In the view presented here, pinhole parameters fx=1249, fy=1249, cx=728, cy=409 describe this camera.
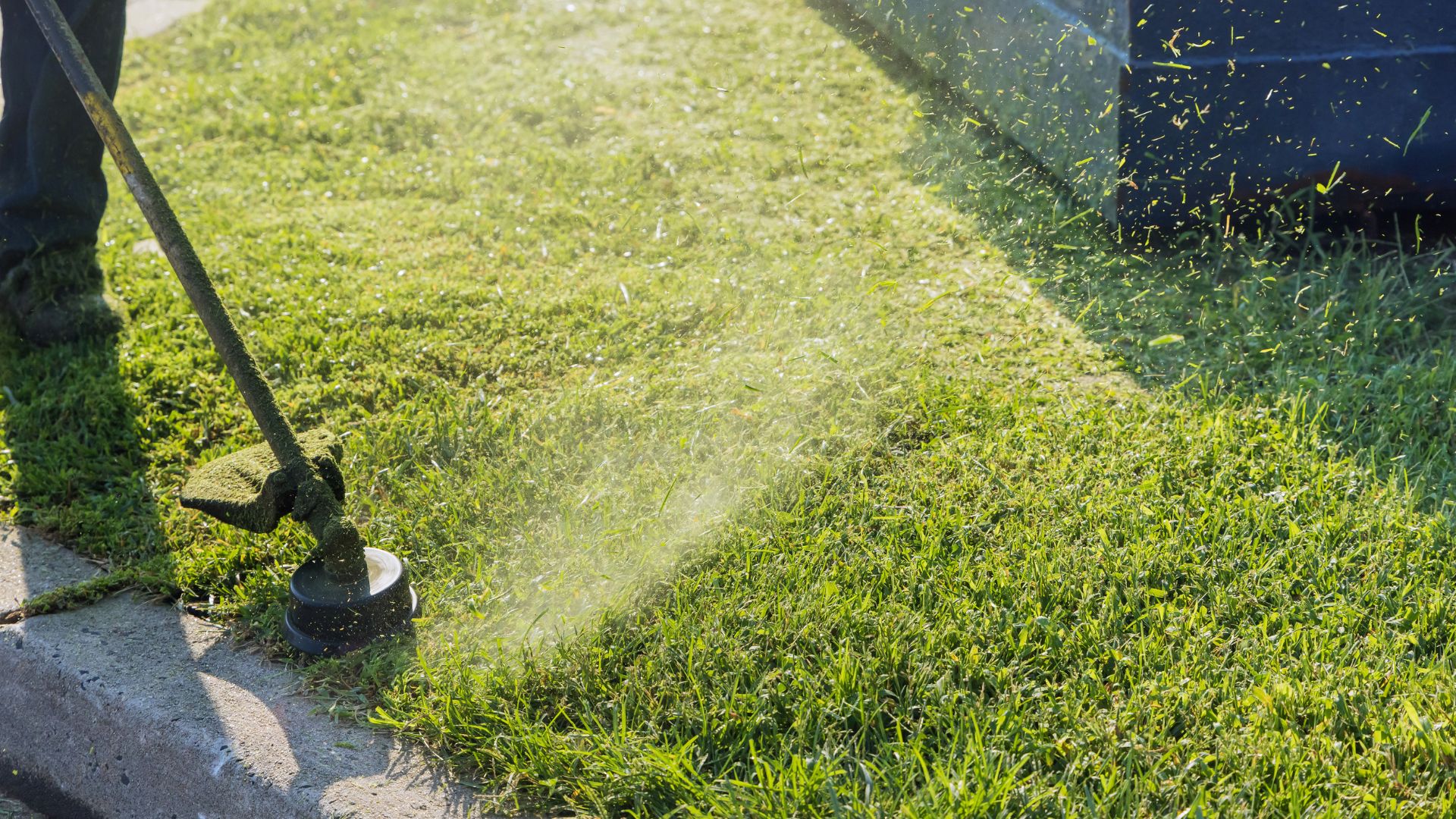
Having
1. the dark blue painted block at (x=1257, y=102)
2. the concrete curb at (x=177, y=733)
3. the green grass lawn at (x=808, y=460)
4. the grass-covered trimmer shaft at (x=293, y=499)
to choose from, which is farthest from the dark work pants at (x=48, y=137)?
the dark blue painted block at (x=1257, y=102)

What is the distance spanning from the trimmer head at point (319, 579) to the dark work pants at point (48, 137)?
5.21ft

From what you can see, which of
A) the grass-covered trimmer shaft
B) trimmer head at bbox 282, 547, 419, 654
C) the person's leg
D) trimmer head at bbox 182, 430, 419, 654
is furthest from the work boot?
trimmer head at bbox 282, 547, 419, 654

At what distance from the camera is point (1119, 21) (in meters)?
3.58

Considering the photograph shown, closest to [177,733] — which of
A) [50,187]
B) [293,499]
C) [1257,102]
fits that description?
[293,499]

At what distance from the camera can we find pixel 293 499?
247cm

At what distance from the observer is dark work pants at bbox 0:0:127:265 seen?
11.4 ft

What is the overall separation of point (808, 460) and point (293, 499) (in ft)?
3.71

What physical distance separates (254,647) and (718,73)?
3.52m

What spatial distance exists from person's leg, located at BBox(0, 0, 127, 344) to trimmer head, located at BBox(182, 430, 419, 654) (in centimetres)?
144

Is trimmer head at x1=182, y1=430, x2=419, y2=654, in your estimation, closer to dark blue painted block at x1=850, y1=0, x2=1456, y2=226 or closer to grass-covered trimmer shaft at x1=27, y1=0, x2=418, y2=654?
grass-covered trimmer shaft at x1=27, y1=0, x2=418, y2=654

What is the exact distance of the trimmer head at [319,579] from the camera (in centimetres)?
245

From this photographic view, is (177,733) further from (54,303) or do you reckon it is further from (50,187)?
(50,187)

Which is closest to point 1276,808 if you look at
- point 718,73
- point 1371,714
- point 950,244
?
point 1371,714

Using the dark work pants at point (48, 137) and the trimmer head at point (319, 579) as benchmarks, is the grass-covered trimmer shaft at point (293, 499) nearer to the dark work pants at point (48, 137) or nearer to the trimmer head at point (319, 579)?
the trimmer head at point (319, 579)
